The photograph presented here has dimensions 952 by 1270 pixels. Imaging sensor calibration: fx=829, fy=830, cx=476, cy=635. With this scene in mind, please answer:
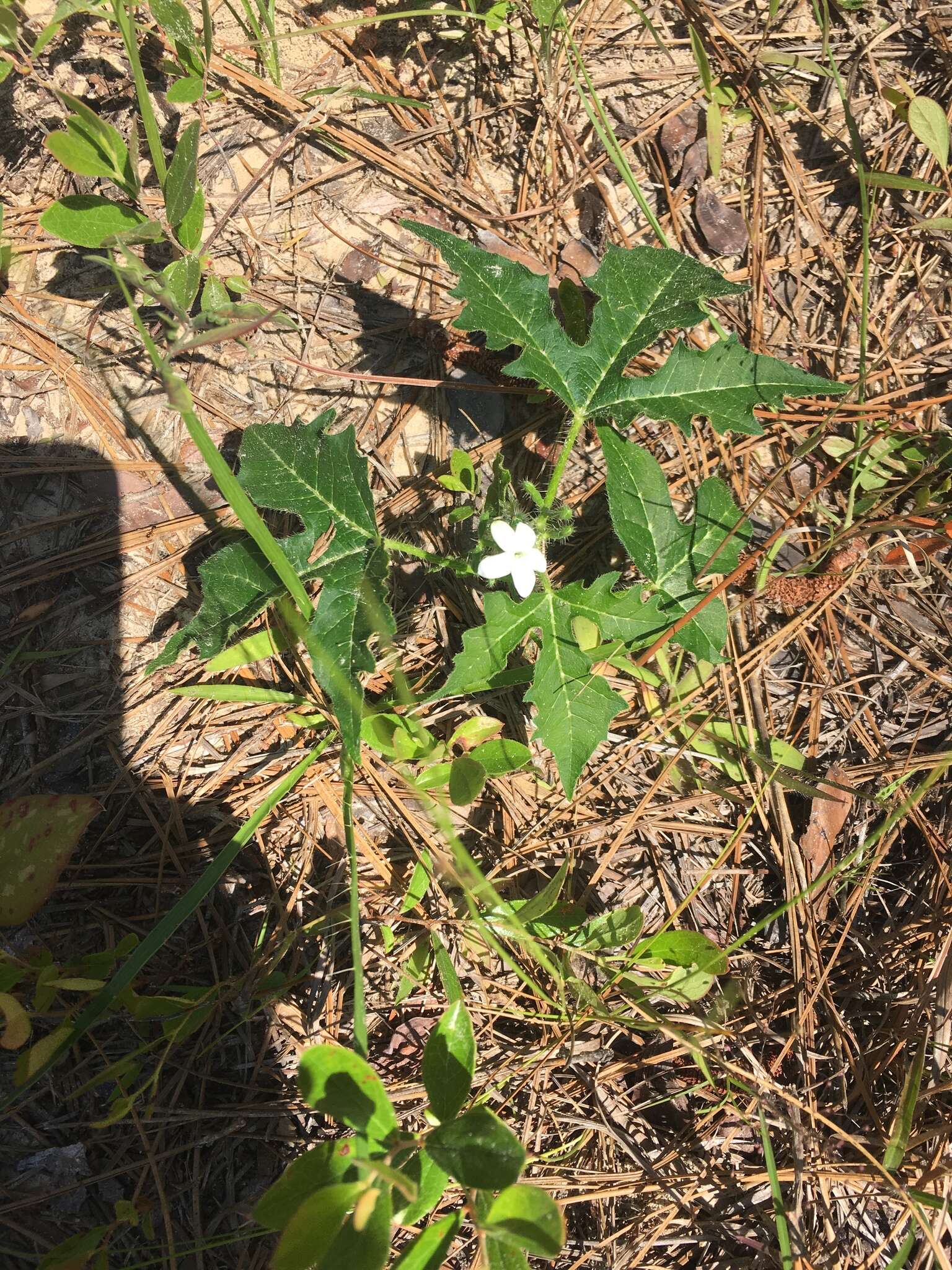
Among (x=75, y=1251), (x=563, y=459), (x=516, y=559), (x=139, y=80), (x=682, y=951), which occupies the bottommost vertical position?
(x=75, y=1251)

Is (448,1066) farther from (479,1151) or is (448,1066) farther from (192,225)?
(192,225)

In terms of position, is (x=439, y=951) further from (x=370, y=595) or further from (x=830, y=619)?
(x=830, y=619)

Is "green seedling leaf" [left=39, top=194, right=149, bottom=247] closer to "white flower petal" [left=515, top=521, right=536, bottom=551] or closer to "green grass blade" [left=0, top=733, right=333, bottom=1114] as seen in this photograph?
"white flower petal" [left=515, top=521, right=536, bottom=551]

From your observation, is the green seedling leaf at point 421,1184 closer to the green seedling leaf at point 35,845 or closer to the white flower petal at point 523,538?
Answer: the green seedling leaf at point 35,845

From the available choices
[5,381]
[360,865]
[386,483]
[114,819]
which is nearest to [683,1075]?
[360,865]

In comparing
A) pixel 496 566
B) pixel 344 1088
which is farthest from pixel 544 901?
→ pixel 496 566

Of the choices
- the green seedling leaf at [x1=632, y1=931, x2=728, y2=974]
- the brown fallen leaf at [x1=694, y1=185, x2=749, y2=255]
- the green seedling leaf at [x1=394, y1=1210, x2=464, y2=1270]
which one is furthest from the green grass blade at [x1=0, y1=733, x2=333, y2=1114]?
the brown fallen leaf at [x1=694, y1=185, x2=749, y2=255]
